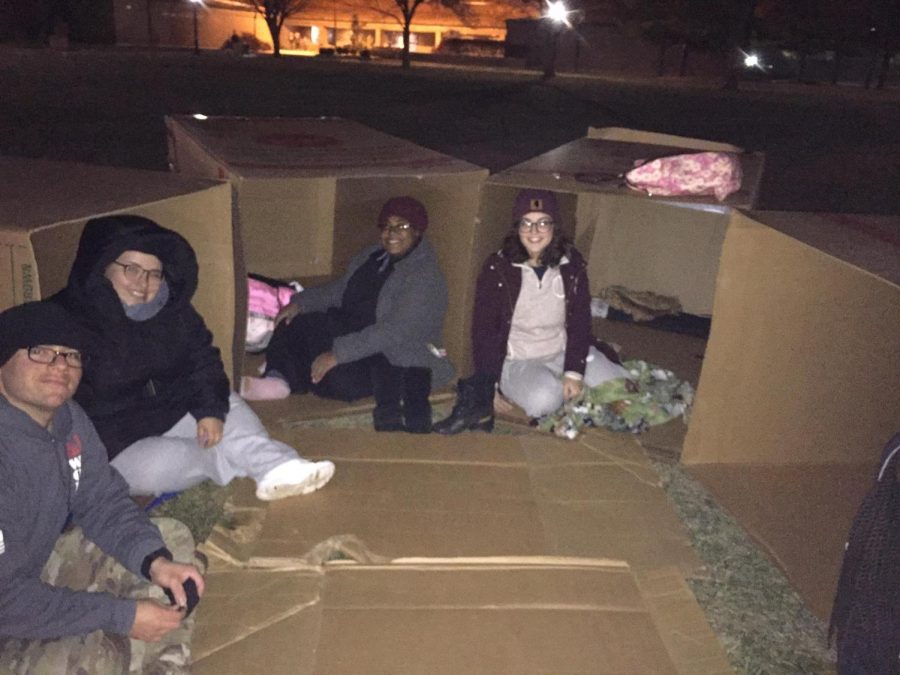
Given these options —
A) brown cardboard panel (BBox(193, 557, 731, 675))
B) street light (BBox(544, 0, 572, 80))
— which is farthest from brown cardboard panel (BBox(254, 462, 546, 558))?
street light (BBox(544, 0, 572, 80))

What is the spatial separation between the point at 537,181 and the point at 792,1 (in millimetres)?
29238

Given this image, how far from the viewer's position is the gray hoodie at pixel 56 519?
1.55 m

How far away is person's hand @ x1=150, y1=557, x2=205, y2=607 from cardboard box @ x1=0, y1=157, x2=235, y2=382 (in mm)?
885

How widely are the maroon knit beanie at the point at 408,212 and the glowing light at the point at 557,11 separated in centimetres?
2386

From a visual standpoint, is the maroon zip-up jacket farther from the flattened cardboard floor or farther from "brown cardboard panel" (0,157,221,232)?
"brown cardboard panel" (0,157,221,232)

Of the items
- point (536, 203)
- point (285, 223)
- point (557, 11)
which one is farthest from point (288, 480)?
point (557, 11)

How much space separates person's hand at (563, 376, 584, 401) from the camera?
3.18m

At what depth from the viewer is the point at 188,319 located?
2518 millimetres

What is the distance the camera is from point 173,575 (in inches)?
69.9

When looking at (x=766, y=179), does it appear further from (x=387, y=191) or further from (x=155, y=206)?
(x=155, y=206)

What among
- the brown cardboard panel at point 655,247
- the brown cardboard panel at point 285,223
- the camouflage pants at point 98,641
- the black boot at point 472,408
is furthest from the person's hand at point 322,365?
the brown cardboard panel at point 655,247

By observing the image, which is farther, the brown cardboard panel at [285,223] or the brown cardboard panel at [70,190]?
the brown cardboard panel at [285,223]

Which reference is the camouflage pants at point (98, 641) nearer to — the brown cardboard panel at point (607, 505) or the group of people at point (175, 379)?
the group of people at point (175, 379)

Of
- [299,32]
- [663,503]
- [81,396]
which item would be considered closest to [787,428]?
[663,503]
